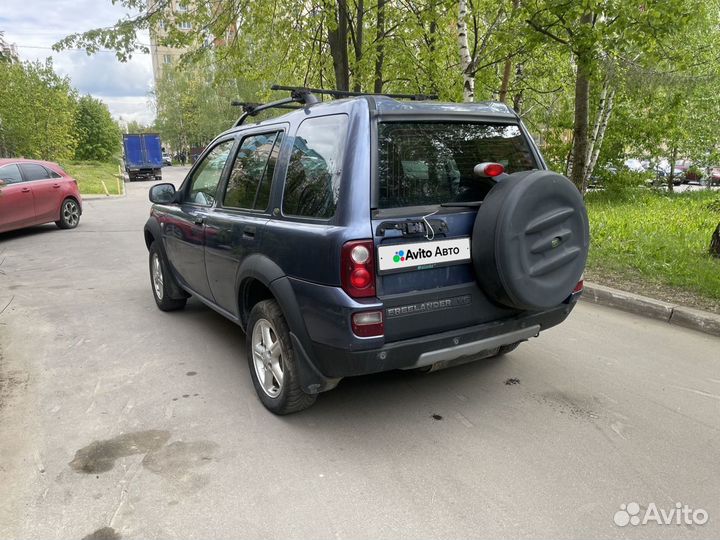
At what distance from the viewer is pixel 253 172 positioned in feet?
12.2

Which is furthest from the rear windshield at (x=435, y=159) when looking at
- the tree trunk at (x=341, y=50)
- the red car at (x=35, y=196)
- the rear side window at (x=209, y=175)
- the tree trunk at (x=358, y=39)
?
the red car at (x=35, y=196)

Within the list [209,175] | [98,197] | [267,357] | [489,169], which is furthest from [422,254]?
[98,197]

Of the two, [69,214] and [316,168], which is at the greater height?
[316,168]

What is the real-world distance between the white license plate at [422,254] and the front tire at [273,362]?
2.69ft

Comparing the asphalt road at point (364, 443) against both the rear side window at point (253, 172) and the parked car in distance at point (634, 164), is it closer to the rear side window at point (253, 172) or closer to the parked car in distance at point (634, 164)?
the rear side window at point (253, 172)

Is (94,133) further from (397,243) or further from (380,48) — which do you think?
(397,243)

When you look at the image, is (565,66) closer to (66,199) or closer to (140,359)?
(66,199)

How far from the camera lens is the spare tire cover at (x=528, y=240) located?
9.25 feet

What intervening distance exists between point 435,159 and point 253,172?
1.37 metres

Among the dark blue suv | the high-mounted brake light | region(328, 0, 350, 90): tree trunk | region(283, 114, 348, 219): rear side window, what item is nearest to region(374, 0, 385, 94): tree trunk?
region(328, 0, 350, 90): tree trunk

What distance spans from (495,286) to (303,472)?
142 cm

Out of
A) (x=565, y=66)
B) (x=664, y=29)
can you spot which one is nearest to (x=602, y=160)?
(x=565, y=66)

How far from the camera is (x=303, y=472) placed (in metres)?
2.76

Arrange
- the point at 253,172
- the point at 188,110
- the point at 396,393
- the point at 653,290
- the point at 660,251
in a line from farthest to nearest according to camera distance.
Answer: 1. the point at 188,110
2. the point at 660,251
3. the point at 653,290
4. the point at 253,172
5. the point at 396,393
